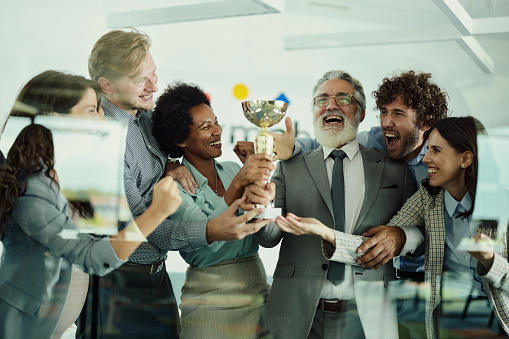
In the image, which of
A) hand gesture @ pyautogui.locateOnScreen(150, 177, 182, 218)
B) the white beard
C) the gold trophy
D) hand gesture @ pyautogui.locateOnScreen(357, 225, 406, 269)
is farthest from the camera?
the white beard

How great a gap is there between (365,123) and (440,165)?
385 mm

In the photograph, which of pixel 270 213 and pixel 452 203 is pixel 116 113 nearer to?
pixel 270 213

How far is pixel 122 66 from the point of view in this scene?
2.67 meters

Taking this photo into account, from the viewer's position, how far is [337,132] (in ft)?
8.78

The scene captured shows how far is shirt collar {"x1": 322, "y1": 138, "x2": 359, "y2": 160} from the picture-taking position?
270 cm

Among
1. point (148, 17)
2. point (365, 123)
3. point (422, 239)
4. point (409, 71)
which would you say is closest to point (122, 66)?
point (148, 17)

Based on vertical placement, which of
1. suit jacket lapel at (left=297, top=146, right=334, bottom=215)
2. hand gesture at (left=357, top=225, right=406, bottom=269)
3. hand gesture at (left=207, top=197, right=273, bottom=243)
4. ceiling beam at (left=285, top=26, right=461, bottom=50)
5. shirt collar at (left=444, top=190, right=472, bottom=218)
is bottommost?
hand gesture at (left=357, top=225, right=406, bottom=269)

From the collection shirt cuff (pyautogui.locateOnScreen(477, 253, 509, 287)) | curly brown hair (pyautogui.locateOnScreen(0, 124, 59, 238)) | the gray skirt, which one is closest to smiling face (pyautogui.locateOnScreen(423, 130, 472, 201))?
shirt cuff (pyautogui.locateOnScreen(477, 253, 509, 287))

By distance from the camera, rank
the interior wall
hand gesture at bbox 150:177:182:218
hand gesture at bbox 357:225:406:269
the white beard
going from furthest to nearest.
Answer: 1. the interior wall
2. the white beard
3. hand gesture at bbox 357:225:406:269
4. hand gesture at bbox 150:177:182:218

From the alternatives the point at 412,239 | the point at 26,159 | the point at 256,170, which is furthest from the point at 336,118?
the point at 26,159

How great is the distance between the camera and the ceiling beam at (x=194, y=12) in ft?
9.55

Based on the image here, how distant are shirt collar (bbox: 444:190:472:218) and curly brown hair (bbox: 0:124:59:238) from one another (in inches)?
69.8

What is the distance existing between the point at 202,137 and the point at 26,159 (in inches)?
31.7

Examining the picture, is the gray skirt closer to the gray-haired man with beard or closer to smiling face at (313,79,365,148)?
the gray-haired man with beard
